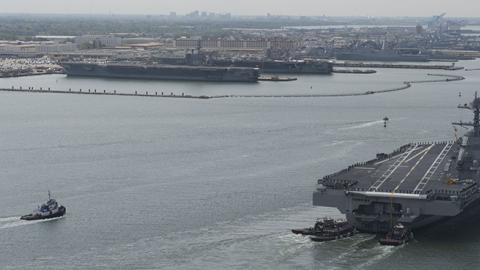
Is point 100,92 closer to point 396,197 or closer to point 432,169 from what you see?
point 432,169

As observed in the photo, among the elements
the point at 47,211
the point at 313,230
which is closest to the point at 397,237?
the point at 313,230

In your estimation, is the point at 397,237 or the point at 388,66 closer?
the point at 397,237

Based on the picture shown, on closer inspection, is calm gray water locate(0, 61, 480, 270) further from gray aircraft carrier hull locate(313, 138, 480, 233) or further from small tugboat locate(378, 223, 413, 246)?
gray aircraft carrier hull locate(313, 138, 480, 233)

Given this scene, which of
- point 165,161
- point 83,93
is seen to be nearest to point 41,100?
point 83,93

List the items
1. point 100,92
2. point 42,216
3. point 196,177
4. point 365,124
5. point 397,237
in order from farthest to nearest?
point 100,92 < point 365,124 < point 196,177 < point 42,216 < point 397,237

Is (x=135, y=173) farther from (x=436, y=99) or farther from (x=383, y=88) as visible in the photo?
(x=383, y=88)

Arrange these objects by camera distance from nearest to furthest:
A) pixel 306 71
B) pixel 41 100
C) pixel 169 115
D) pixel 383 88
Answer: pixel 169 115, pixel 41 100, pixel 383 88, pixel 306 71

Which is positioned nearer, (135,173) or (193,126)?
(135,173)
